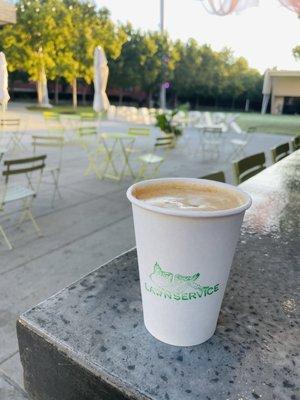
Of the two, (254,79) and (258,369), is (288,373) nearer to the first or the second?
(258,369)

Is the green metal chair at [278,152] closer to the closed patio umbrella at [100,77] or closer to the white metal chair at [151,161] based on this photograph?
the white metal chair at [151,161]

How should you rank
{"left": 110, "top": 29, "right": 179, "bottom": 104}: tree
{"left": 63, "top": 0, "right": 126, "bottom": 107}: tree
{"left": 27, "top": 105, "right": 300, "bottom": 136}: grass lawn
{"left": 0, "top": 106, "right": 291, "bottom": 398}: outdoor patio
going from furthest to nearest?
{"left": 110, "top": 29, "right": 179, "bottom": 104}: tree < {"left": 63, "top": 0, "right": 126, "bottom": 107}: tree < {"left": 27, "top": 105, "right": 300, "bottom": 136}: grass lawn < {"left": 0, "top": 106, "right": 291, "bottom": 398}: outdoor patio

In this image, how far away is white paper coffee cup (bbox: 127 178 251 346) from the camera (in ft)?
1.93

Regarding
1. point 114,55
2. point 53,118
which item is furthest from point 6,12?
point 114,55

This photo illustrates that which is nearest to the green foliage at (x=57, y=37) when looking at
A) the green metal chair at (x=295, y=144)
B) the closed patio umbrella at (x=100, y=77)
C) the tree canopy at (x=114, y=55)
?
the tree canopy at (x=114, y=55)

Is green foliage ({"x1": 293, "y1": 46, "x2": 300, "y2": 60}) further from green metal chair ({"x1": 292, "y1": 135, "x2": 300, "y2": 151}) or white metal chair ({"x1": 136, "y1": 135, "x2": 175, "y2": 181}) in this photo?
green metal chair ({"x1": 292, "y1": 135, "x2": 300, "y2": 151})

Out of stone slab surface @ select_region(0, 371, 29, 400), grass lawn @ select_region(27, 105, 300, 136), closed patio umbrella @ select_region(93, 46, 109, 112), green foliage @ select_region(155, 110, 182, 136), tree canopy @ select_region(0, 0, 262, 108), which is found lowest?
stone slab surface @ select_region(0, 371, 29, 400)

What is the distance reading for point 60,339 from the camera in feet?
2.34

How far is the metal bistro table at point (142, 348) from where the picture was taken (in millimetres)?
630

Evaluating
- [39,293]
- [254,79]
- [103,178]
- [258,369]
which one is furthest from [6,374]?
[254,79]

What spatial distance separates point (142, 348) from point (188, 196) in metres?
0.32

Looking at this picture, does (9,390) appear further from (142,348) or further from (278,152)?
(278,152)

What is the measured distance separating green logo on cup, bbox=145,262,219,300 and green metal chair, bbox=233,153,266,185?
2.23m

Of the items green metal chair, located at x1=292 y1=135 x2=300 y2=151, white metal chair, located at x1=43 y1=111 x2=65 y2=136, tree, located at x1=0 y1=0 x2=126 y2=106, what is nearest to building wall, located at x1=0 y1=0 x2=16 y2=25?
white metal chair, located at x1=43 y1=111 x2=65 y2=136
